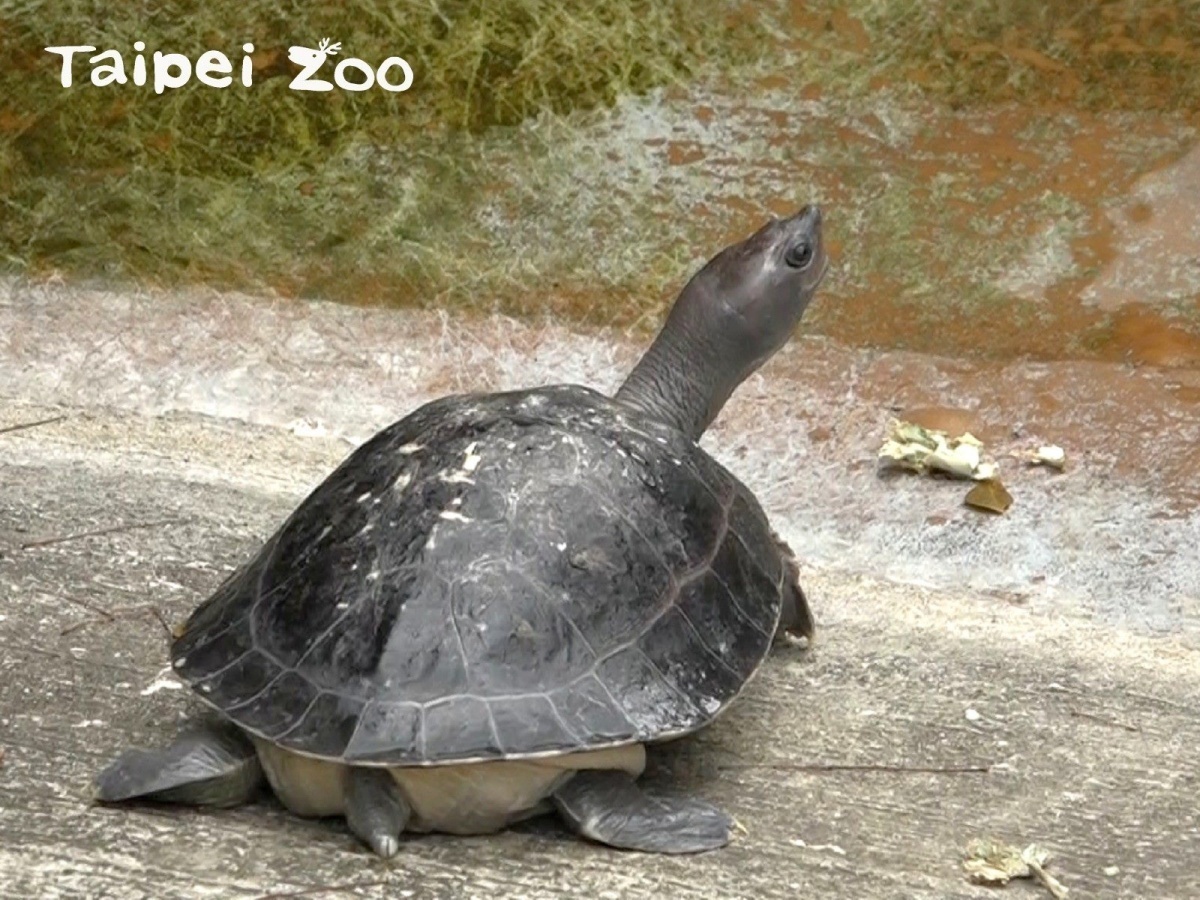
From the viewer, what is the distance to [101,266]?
598cm

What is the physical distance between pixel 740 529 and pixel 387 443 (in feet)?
2.23

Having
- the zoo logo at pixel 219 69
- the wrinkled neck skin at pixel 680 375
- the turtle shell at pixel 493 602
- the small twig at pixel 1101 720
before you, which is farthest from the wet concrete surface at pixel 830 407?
the turtle shell at pixel 493 602

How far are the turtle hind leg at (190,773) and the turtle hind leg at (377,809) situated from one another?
9.0 inches

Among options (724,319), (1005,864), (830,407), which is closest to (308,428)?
(830,407)

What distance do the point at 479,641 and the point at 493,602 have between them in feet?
0.25

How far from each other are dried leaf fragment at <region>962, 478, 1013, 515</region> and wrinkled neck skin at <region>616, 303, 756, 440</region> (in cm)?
105

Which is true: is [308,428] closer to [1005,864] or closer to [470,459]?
[470,459]

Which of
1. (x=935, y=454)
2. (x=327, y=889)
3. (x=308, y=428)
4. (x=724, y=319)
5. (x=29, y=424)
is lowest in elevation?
(x=308, y=428)

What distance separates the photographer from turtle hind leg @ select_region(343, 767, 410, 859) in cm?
266

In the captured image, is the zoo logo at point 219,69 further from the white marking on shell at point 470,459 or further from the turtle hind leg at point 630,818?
the turtle hind leg at point 630,818

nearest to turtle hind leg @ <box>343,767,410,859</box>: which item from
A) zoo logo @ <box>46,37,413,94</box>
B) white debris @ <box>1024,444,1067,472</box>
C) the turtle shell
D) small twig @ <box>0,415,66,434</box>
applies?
the turtle shell

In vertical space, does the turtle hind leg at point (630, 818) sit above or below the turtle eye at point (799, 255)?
below

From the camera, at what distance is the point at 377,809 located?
2.67 meters

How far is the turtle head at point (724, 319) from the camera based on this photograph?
3.94 meters
